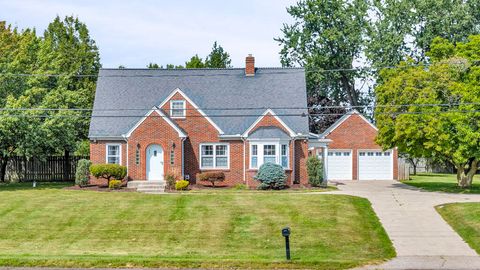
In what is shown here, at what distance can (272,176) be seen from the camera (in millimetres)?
39281

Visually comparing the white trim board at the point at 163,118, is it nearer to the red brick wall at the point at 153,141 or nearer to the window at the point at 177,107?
the red brick wall at the point at 153,141

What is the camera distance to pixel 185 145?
140 feet

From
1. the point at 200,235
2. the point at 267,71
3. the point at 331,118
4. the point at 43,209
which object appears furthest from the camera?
the point at 331,118

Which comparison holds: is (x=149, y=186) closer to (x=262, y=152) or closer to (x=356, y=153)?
(x=262, y=152)

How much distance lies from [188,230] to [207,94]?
60.9ft

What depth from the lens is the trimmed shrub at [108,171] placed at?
40.2m

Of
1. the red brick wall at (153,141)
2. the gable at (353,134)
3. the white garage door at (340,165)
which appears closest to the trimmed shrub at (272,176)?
the red brick wall at (153,141)

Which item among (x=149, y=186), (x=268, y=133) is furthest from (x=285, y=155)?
(x=149, y=186)

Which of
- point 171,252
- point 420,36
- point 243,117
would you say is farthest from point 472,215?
point 420,36

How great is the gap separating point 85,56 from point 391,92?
25899mm

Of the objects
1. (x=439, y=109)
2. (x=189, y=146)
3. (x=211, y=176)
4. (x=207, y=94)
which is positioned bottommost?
(x=211, y=176)

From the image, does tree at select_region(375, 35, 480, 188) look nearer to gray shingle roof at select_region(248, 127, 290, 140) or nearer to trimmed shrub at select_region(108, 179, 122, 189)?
gray shingle roof at select_region(248, 127, 290, 140)

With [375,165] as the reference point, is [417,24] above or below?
above

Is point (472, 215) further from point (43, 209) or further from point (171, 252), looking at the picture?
point (43, 209)
